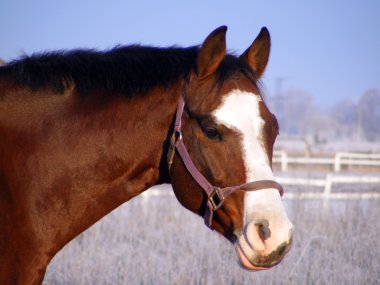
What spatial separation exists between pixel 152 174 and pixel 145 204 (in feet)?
19.4

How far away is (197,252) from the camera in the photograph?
589 centimetres

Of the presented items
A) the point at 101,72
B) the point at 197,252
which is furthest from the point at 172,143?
the point at 197,252

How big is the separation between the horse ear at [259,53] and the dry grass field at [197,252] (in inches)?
106

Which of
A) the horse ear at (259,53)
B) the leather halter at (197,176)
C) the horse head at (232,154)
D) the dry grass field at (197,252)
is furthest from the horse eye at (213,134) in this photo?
the dry grass field at (197,252)

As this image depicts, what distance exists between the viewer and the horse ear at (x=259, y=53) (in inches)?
111

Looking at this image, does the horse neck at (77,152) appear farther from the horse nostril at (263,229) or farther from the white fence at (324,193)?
the white fence at (324,193)

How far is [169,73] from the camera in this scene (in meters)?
2.63

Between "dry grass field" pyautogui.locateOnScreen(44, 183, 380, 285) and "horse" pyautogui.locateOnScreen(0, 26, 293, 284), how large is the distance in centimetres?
245

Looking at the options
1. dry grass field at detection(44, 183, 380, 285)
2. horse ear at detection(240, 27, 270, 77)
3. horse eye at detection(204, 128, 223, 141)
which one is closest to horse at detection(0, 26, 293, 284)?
horse eye at detection(204, 128, 223, 141)

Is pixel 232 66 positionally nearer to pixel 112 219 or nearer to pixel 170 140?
pixel 170 140

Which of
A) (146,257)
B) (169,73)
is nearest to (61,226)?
(169,73)

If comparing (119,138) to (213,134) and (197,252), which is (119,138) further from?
(197,252)

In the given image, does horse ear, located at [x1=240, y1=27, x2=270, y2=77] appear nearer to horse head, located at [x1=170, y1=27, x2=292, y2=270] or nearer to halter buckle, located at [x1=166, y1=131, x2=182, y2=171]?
horse head, located at [x1=170, y1=27, x2=292, y2=270]

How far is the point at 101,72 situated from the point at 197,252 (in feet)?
12.5
